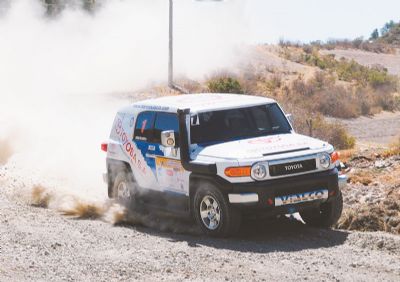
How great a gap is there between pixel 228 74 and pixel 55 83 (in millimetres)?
11527

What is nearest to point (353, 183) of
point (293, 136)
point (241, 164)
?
point (293, 136)

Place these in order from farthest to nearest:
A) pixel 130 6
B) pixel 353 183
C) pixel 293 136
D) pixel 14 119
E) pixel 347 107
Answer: pixel 130 6
pixel 347 107
pixel 14 119
pixel 353 183
pixel 293 136

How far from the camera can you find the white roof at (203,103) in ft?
37.6

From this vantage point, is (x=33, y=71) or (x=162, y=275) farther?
(x=33, y=71)

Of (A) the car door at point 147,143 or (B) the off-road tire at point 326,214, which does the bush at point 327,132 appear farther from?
(B) the off-road tire at point 326,214

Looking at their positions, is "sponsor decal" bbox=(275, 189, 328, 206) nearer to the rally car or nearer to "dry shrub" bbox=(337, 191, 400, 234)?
the rally car

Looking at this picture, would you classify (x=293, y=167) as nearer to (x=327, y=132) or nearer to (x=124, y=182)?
(x=124, y=182)

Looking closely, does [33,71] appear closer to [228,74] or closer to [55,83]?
[55,83]

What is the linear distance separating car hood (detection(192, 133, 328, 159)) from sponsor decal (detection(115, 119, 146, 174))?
1283 mm

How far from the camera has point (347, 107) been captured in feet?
144

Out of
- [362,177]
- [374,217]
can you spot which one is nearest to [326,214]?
[374,217]

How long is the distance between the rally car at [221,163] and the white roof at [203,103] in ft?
0.05

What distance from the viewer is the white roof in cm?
1145

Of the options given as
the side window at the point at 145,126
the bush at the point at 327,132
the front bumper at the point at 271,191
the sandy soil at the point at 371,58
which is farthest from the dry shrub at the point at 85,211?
the sandy soil at the point at 371,58
